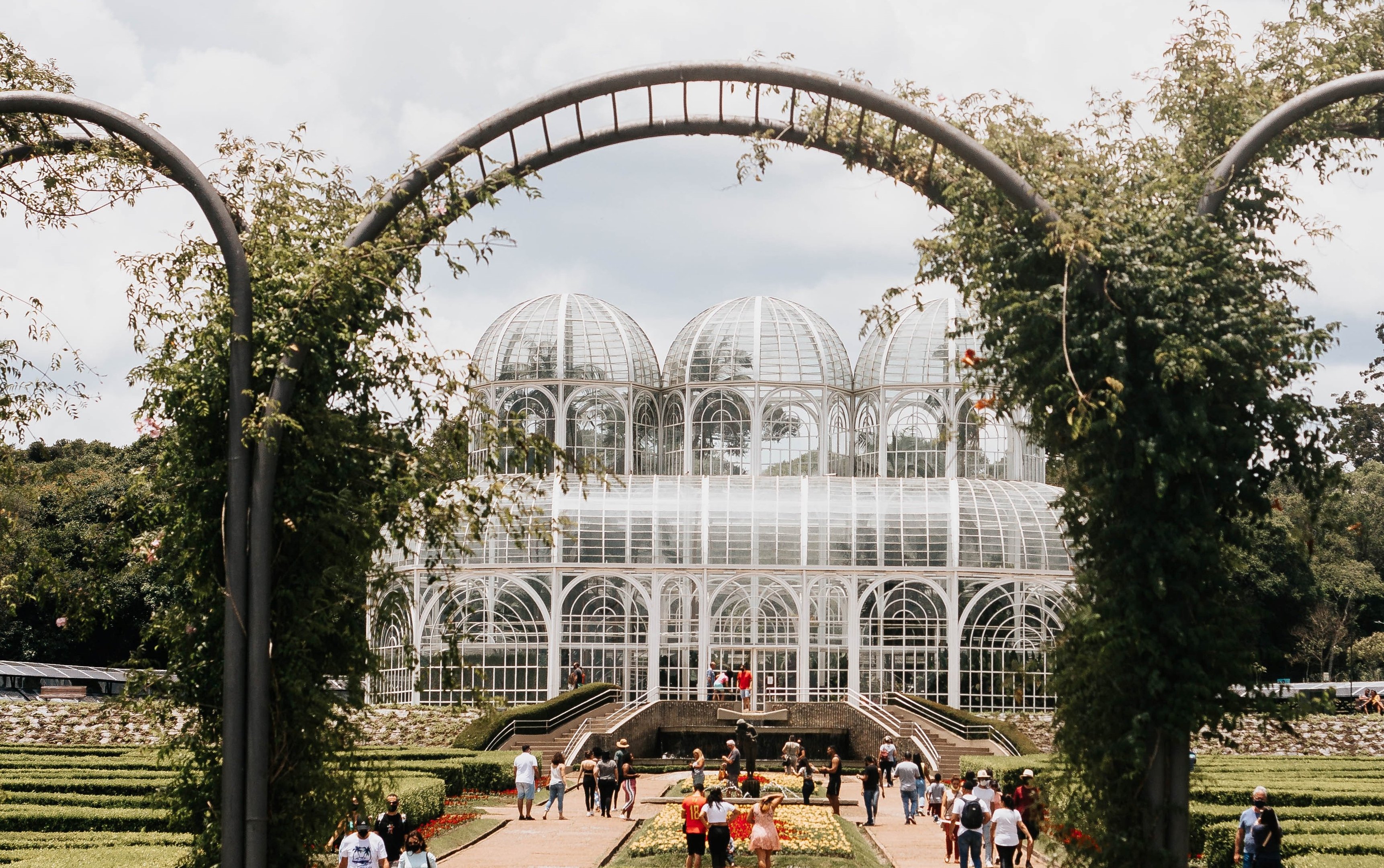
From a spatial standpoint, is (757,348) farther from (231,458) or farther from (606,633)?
(231,458)

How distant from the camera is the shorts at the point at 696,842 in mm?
17359

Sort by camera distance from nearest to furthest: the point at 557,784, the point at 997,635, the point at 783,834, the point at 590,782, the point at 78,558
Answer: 1. the point at 783,834
2. the point at 557,784
3. the point at 590,782
4. the point at 997,635
5. the point at 78,558

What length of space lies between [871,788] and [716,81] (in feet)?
51.0

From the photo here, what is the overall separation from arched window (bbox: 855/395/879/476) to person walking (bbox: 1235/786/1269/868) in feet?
107

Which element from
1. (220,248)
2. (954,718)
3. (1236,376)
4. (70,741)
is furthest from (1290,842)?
(70,741)

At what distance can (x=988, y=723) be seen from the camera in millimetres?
36281

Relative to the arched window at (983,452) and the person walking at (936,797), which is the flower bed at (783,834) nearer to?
the person walking at (936,797)

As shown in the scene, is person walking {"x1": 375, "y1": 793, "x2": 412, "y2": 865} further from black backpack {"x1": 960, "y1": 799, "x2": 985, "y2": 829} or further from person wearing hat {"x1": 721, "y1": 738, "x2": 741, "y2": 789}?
person wearing hat {"x1": 721, "y1": 738, "x2": 741, "y2": 789}

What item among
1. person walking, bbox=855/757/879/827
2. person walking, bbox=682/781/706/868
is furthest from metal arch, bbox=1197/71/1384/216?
person walking, bbox=855/757/879/827

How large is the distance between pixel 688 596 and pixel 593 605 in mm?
2629

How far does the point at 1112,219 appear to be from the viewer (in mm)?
11227

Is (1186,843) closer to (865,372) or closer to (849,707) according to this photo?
(849,707)

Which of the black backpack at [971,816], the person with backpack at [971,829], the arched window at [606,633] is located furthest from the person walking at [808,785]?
the arched window at [606,633]

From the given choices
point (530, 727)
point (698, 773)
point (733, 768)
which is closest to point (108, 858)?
point (698, 773)
